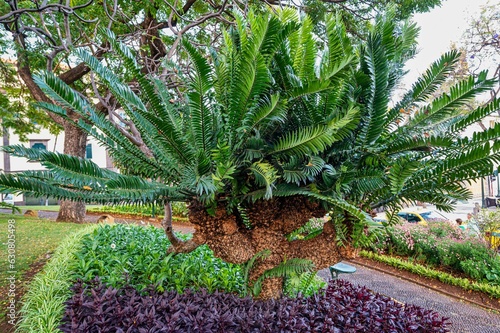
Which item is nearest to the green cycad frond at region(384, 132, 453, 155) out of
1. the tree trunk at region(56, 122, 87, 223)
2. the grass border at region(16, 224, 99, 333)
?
the grass border at region(16, 224, 99, 333)

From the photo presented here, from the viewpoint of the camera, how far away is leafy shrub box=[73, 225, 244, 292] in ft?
12.1

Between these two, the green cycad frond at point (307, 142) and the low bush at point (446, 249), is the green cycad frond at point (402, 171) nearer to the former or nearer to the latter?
the green cycad frond at point (307, 142)

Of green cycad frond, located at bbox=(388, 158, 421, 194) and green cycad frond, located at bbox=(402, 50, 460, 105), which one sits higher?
green cycad frond, located at bbox=(402, 50, 460, 105)

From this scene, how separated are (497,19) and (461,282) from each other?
866 cm

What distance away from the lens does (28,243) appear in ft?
21.5

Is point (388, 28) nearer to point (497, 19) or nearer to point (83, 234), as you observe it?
point (83, 234)

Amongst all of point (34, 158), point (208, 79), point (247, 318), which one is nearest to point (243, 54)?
point (208, 79)

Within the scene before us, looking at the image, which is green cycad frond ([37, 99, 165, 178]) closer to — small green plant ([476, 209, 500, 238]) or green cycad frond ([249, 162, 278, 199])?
green cycad frond ([249, 162, 278, 199])

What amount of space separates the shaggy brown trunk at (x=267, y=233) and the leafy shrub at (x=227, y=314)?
467mm

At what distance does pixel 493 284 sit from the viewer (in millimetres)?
6027

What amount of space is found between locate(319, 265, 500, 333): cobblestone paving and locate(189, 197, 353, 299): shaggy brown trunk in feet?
10.4

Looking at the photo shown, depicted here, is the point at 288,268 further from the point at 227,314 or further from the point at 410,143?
the point at 410,143

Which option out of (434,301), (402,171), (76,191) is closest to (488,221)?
(434,301)

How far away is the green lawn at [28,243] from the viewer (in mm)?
4875
